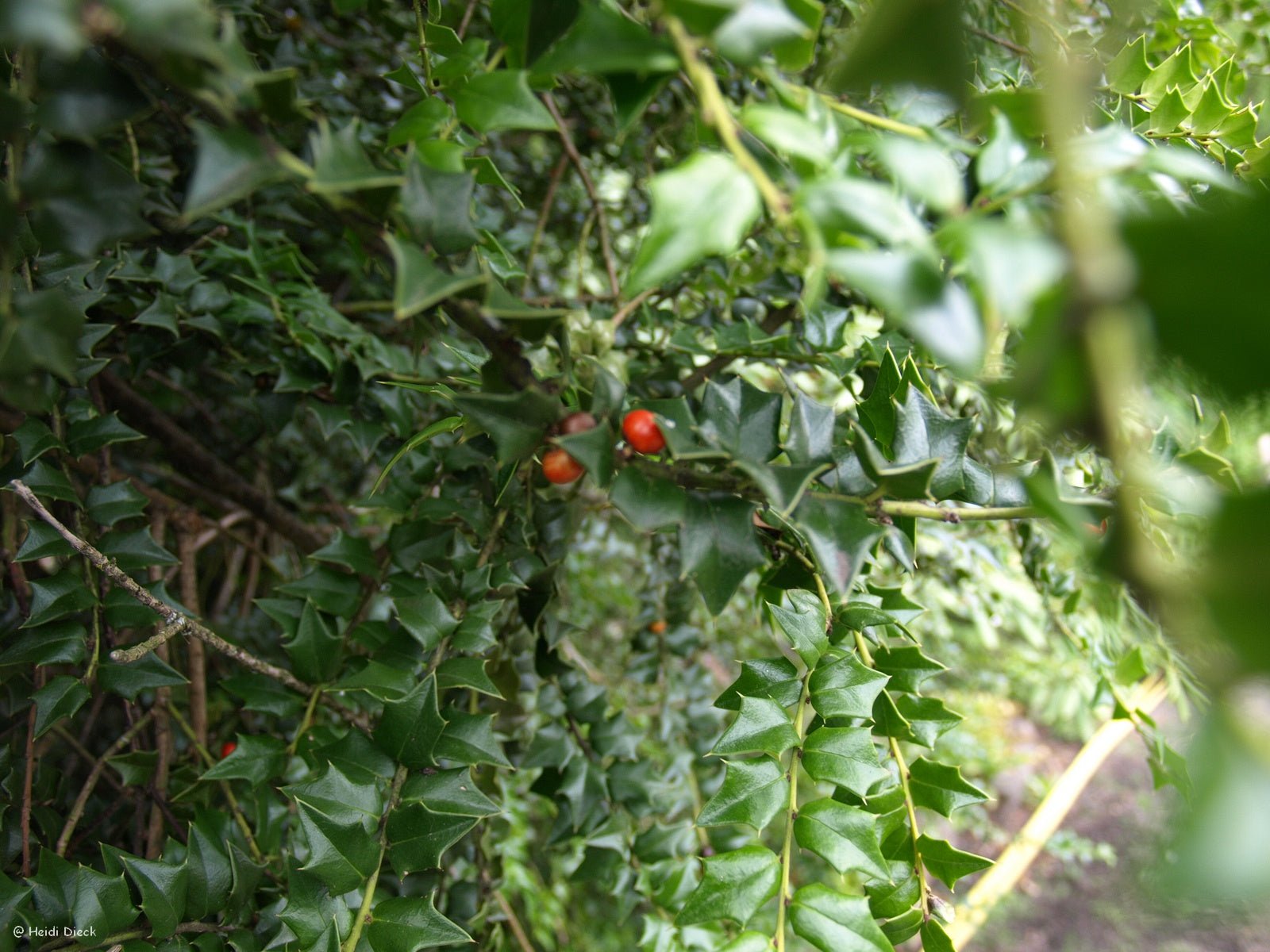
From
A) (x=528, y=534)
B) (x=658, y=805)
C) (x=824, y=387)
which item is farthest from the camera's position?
(x=824, y=387)

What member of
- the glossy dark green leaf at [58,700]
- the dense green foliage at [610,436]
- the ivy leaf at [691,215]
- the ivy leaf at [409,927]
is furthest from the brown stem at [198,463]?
the ivy leaf at [691,215]

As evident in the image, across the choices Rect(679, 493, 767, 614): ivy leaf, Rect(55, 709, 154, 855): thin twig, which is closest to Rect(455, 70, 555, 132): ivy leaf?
Rect(679, 493, 767, 614): ivy leaf

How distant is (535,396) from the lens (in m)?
0.36

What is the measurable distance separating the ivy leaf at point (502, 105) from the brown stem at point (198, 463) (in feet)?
2.36

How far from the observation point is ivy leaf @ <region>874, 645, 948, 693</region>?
1.86ft

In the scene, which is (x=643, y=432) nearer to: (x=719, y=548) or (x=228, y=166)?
(x=719, y=548)

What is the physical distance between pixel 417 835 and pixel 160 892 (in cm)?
21

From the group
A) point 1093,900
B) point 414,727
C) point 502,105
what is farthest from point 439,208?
point 1093,900

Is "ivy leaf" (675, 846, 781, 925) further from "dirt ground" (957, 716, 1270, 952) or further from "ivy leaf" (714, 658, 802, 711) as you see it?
"dirt ground" (957, 716, 1270, 952)

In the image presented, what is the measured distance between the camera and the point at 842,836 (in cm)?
48

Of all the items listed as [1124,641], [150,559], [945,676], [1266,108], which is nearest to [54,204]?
[150,559]

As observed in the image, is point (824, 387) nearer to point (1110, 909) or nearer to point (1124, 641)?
point (1124, 641)

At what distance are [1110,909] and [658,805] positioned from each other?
260cm

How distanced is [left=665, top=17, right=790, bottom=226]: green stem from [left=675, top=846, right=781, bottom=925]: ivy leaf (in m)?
0.41
